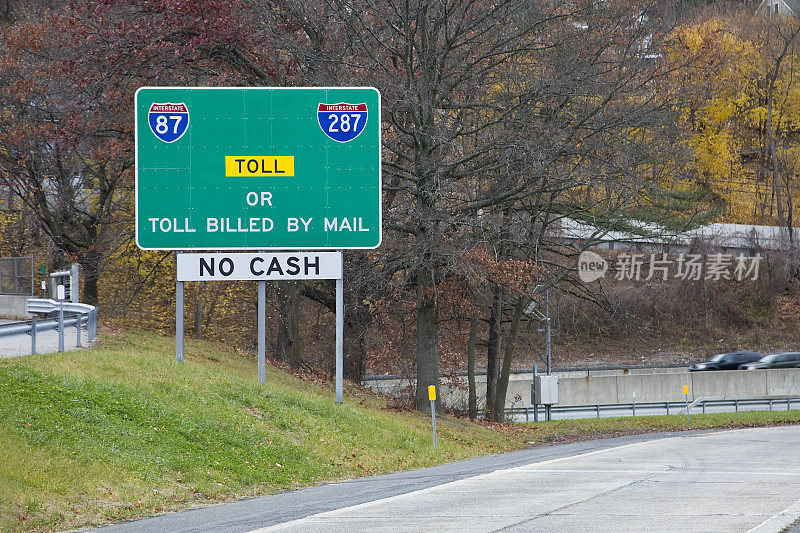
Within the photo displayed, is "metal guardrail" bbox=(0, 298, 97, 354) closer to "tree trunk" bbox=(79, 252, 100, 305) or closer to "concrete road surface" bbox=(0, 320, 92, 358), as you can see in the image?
"concrete road surface" bbox=(0, 320, 92, 358)

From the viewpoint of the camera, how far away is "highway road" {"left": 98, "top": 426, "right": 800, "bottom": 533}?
874 cm

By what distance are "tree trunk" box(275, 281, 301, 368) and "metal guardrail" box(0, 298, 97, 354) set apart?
7620 mm

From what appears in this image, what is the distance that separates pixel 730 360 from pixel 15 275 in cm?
3586

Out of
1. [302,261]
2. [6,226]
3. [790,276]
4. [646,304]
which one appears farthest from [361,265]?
[790,276]

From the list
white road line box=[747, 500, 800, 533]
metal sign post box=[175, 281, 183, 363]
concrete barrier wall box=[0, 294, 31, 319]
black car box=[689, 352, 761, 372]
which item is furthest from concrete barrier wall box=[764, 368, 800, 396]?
white road line box=[747, 500, 800, 533]

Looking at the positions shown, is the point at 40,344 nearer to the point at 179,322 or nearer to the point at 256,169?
the point at 179,322

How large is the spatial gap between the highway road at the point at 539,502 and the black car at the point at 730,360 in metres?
32.6

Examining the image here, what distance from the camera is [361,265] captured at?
82.8 feet

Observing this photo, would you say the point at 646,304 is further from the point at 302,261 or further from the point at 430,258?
the point at 302,261

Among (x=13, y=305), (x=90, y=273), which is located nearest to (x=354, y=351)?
(x=90, y=273)

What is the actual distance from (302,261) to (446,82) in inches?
290

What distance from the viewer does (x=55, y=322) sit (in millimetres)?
19359

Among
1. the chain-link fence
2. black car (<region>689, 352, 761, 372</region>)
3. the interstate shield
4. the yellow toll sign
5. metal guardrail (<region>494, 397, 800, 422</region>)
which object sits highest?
the interstate shield

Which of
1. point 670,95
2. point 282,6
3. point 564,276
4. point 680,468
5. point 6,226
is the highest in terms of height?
point 282,6
